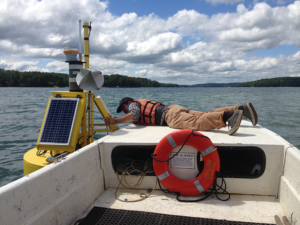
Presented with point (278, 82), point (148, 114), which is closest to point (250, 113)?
point (148, 114)

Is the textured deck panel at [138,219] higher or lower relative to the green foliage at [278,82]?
lower

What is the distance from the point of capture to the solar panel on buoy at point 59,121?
2961 mm

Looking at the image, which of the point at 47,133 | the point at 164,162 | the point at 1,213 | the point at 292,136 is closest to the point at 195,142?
the point at 164,162

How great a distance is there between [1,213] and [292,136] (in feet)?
32.5

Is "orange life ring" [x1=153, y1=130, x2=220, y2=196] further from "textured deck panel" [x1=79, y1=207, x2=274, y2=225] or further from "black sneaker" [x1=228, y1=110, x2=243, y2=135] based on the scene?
"black sneaker" [x1=228, y1=110, x2=243, y2=135]

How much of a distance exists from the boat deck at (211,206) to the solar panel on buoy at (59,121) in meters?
1.01

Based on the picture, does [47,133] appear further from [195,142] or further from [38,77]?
[38,77]

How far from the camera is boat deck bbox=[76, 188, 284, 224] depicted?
2.08 meters

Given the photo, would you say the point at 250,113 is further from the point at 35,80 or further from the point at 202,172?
the point at 35,80

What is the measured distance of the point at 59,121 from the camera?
10.0ft

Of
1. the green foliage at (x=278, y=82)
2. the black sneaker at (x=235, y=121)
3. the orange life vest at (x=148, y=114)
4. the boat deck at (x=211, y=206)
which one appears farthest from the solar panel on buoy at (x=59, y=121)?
the green foliage at (x=278, y=82)

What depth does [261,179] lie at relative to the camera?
2.42 metres

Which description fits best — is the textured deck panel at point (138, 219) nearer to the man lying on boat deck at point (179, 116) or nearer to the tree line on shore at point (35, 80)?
the man lying on boat deck at point (179, 116)

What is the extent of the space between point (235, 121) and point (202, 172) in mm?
901
